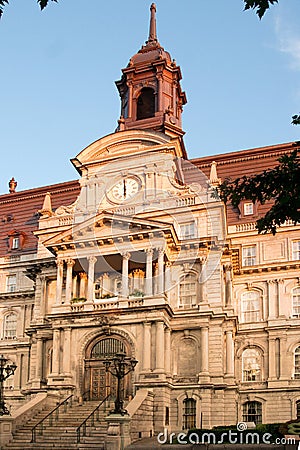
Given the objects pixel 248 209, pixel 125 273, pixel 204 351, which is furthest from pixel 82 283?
pixel 248 209

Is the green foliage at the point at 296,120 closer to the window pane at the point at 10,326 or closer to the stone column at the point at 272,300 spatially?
the stone column at the point at 272,300

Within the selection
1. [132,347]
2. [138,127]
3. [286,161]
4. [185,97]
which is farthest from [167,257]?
[286,161]

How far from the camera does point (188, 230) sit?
42188 millimetres

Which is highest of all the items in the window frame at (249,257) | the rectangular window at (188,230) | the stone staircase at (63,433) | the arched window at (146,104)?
the arched window at (146,104)

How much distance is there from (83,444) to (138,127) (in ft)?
84.9

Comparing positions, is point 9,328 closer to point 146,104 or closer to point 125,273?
point 125,273

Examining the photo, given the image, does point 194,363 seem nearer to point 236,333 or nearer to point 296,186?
point 236,333

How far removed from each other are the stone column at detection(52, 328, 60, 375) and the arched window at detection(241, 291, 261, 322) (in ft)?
43.5

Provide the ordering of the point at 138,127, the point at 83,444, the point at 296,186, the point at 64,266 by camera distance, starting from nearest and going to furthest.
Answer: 1. the point at 296,186
2. the point at 83,444
3. the point at 64,266
4. the point at 138,127

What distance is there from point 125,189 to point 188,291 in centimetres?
846

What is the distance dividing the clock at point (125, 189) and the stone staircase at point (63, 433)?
47.3 ft

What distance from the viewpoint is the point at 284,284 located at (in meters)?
44.4

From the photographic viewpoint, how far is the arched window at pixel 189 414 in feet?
124

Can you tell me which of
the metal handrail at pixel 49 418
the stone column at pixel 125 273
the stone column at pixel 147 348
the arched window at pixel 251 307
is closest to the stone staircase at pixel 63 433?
the metal handrail at pixel 49 418
